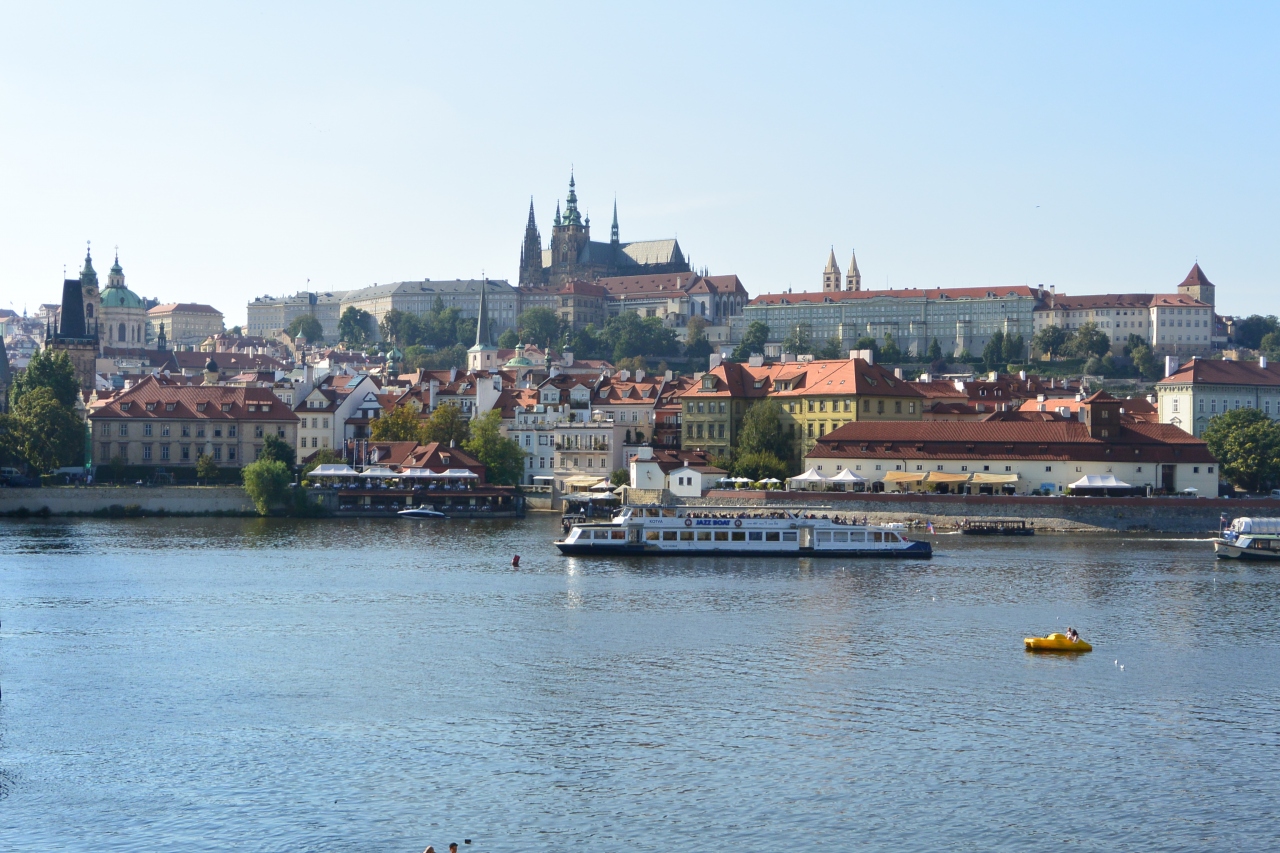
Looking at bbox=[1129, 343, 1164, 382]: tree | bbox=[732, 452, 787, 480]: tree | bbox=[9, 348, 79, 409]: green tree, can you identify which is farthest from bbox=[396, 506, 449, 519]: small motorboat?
bbox=[1129, 343, 1164, 382]: tree

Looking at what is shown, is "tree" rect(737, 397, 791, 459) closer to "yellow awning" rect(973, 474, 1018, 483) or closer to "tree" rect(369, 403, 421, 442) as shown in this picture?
"yellow awning" rect(973, 474, 1018, 483)

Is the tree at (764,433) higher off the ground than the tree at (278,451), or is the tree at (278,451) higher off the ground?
the tree at (764,433)

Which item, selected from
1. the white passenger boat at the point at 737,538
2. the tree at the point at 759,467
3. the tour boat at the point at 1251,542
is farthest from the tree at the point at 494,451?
the tour boat at the point at 1251,542

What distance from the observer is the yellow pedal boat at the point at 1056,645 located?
43.0 m

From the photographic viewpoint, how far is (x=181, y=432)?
98250mm

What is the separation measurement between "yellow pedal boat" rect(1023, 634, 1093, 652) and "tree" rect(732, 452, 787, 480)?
48.5 metres

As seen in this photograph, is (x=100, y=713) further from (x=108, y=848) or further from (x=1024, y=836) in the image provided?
(x=1024, y=836)

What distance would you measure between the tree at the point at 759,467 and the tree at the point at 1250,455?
23.3m

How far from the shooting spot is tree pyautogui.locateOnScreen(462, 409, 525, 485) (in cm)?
9731

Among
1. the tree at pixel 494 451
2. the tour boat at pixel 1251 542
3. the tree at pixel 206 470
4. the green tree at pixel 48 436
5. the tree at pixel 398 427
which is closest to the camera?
the tour boat at pixel 1251 542

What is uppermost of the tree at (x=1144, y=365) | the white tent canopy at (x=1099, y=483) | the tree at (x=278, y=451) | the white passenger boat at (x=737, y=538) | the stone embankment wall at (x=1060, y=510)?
the tree at (x=1144, y=365)

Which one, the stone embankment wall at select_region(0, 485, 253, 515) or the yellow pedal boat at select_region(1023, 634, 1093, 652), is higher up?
the stone embankment wall at select_region(0, 485, 253, 515)

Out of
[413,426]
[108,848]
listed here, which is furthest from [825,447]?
[108,848]

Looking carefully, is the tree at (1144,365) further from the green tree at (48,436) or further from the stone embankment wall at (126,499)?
the green tree at (48,436)
